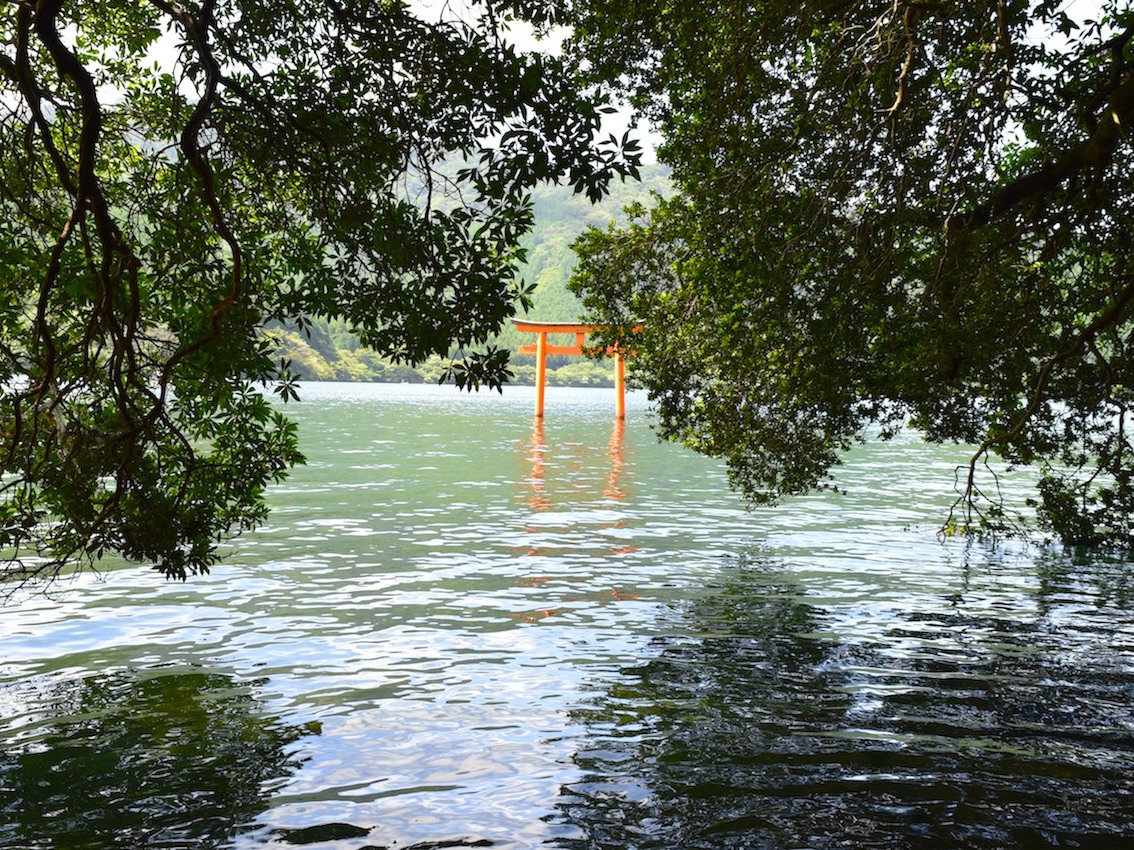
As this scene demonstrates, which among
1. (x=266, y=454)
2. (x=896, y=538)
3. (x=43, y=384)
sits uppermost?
(x=43, y=384)

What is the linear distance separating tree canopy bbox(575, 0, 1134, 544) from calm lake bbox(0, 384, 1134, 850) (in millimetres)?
2265

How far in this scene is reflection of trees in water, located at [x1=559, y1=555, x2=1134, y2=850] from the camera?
6789 millimetres

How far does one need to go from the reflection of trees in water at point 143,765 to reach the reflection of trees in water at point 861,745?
7.98 feet

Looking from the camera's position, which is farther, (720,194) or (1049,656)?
(720,194)

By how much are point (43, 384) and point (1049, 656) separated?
35.8ft

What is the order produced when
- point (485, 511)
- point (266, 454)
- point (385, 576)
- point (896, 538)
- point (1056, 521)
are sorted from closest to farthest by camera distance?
point (266, 454) → point (385, 576) → point (1056, 521) → point (896, 538) → point (485, 511)

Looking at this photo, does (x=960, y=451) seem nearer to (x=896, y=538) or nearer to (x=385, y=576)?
(x=896, y=538)

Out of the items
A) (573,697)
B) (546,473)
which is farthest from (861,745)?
(546,473)

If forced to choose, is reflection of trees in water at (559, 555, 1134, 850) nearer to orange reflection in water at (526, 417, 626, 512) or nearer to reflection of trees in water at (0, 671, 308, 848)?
reflection of trees in water at (0, 671, 308, 848)

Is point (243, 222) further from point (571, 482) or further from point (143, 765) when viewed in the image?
point (571, 482)

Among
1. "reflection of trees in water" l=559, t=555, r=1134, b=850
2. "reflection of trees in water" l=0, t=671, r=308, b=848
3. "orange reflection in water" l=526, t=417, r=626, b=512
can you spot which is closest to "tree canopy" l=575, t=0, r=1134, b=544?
"reflection of trees in water" l=559, t=555, r=1134, b=850

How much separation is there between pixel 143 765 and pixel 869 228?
8594 millimetres

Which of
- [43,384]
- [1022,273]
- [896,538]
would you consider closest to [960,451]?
[896,538]

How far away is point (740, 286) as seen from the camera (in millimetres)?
12930
